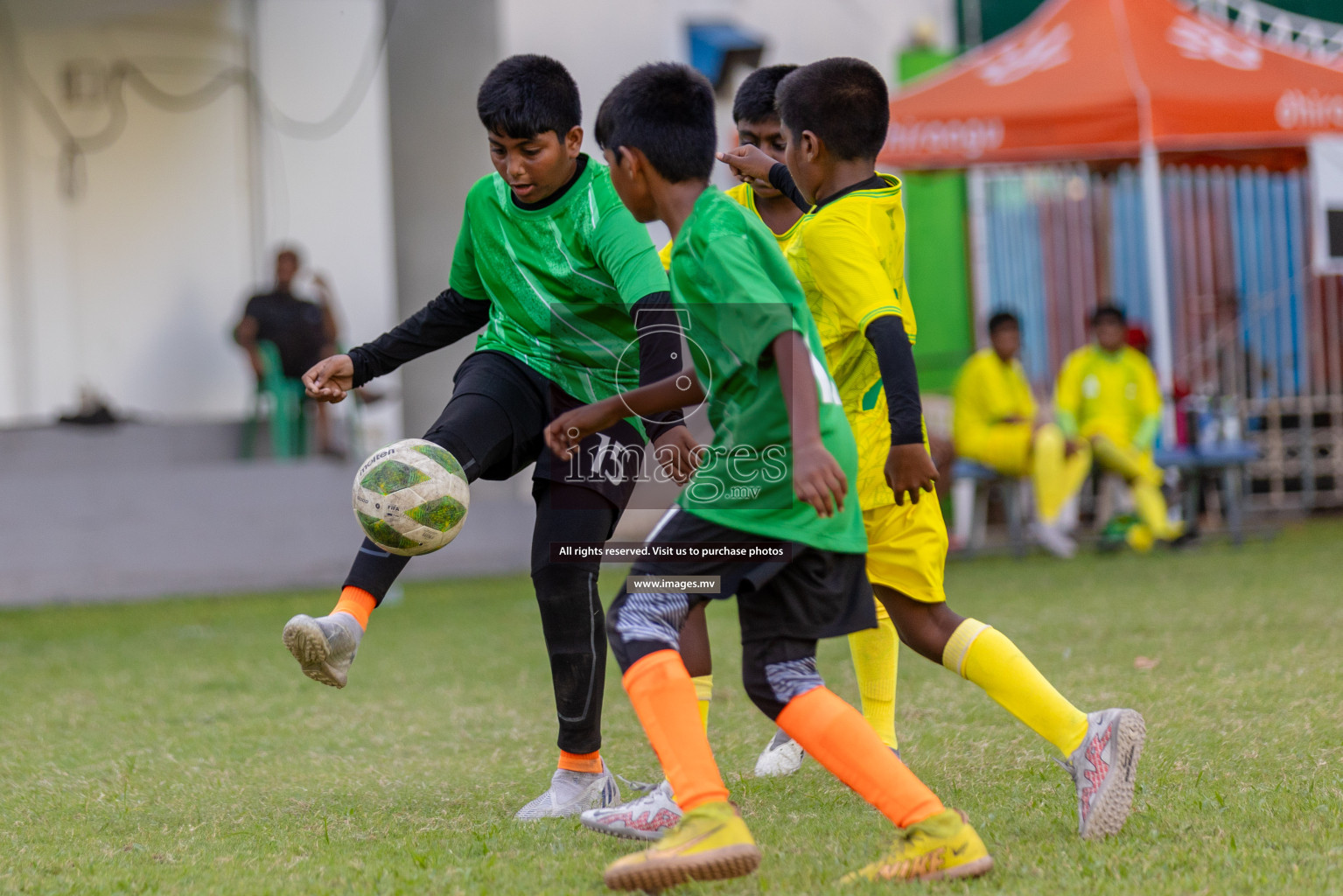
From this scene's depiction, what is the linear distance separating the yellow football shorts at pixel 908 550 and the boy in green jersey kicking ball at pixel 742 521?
0.55m

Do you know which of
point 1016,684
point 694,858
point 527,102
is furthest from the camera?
point 527,102

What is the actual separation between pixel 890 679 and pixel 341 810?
149 cm

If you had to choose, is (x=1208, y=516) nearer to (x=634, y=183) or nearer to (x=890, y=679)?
(x=890, y=679)

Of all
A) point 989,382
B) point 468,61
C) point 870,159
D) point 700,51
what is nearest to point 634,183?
point 870,159

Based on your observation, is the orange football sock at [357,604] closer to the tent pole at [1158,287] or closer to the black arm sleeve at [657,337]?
the black arm sleeve at [657,337]

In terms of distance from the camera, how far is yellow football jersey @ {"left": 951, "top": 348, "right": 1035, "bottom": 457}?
10789 millimetres

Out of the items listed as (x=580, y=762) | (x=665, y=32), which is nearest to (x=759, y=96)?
(x=580, y=762)

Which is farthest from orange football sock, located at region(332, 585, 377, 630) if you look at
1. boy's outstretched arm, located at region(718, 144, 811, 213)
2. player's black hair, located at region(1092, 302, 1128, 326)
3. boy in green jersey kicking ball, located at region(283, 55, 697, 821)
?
player's black hair, located at region(1092, 302, 1128, 326)

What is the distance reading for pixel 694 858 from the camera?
9.03ft

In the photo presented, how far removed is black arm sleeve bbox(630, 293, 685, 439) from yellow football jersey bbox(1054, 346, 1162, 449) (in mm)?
7894

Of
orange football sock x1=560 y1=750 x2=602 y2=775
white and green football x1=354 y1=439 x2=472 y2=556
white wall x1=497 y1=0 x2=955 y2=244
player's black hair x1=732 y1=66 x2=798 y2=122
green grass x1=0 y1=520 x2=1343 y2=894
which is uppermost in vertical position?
white wall x1=497 y1=0 x2=955 y2=244

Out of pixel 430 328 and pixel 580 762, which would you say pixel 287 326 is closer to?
pixel 430 328

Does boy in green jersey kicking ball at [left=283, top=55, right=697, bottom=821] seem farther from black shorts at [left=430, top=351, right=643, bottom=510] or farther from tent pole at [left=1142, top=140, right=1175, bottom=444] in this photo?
tent pole at [left=1142, top=140, right=1175, bottom=444]

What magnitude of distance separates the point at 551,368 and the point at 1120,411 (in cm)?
774
